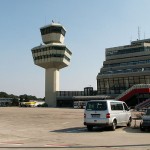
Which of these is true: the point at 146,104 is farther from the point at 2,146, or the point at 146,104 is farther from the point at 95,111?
the point at 2,146

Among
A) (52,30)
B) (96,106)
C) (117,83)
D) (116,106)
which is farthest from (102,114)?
(52,30)

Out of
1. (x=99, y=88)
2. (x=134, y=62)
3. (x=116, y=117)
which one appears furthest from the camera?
(x=99, y=88)

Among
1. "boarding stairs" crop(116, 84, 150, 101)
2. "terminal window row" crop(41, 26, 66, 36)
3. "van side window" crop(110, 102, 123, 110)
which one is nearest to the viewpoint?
"van side window" crop(110, 102, 123, 110)

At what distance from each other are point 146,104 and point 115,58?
40921 millimetres

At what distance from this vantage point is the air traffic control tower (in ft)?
348

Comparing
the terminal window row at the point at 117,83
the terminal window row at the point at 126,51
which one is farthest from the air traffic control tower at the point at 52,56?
the terminal window row at the point at 126,51

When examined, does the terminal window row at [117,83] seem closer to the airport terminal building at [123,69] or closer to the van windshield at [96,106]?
the airport terminal building at [123,69]

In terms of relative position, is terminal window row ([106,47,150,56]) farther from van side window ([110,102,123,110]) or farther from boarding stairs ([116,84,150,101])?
van side window ([110,102,123,110])

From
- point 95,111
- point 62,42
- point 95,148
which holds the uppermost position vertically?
point 62,42

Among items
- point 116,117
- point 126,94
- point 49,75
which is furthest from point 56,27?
point 116,117

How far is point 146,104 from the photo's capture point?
66812 mm

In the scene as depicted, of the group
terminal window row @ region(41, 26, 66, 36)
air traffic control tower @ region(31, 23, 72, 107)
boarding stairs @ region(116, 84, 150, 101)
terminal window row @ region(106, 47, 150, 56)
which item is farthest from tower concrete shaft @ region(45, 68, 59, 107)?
boarding stairs @ region(116, 84, 150, 101)

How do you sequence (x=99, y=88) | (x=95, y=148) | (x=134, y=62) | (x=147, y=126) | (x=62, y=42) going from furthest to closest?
(x=62, y=42) < (x=99, y=88) < (x=134, y=62) < (x=147, y=126) < (x=95, y=148)

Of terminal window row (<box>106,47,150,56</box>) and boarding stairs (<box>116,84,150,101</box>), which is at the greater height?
terminal window row (<box>106,47,150,56</box>)
